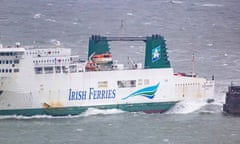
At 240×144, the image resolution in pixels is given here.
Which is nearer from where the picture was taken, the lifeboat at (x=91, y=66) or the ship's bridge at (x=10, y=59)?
the ship's bridge at (x=10, y=59)

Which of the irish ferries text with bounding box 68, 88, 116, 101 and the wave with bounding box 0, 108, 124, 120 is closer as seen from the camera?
the wave with bounding box 0, 108, 124, 120

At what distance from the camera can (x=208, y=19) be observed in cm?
13475

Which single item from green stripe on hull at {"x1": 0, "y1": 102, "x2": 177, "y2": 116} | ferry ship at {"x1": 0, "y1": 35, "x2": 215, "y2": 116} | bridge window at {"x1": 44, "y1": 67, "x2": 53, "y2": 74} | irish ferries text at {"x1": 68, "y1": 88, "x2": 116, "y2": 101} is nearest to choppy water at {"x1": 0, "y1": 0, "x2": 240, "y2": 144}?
green stripe on hull at {"x1": 0, "y1": 102, "x2": 177, "y2": 116}

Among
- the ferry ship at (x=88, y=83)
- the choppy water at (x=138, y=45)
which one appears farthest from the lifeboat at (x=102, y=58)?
the choppy water at (x=138, y=45)

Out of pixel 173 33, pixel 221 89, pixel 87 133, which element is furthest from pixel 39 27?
pixel 87 133

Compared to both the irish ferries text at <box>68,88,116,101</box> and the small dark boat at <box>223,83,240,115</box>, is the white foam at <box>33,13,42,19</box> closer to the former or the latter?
the irish ferries text at <box>68,88,116,101</box>

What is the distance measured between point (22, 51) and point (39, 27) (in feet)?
98.2

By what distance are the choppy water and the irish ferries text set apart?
3.54 feet

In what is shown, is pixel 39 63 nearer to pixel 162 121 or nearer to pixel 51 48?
pixel 51 48

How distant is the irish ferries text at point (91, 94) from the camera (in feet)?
313

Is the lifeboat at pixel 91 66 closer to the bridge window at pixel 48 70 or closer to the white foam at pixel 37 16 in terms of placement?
the bridge window at pixel 48 70

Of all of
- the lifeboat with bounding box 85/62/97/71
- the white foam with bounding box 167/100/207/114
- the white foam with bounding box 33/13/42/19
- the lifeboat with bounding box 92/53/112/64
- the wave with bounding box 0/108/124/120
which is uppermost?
the white foam with bounding box 33/13/42/19

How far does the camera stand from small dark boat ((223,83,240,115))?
3792 inches

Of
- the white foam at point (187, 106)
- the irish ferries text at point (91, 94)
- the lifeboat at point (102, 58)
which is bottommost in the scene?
the white foam at point (187, 106)
